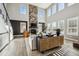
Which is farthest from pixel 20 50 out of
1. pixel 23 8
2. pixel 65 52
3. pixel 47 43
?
pixel 65 52

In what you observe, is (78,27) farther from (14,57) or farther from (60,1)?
(14,57)

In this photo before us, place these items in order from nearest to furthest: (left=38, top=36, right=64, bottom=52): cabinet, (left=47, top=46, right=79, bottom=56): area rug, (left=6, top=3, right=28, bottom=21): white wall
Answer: (left=6, top=3, right=28, bottom=21): white wall, (left=47, top=46, right=79, bottom=56): area rug, (left=38, top=36, right=64, bottom=52): cabinet

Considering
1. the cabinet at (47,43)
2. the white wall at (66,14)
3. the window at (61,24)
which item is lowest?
the cabinet at (47,43)

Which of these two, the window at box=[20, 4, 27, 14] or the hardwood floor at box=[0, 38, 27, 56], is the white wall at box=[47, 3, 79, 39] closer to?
the window at box=[20, 4, 27, 14]

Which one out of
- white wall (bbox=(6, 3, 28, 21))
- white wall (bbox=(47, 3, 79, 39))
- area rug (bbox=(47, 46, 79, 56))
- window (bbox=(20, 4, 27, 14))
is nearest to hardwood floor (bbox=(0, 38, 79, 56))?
area rug (bbox=(47, 46, 79, 56))

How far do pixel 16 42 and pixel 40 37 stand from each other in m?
0.79

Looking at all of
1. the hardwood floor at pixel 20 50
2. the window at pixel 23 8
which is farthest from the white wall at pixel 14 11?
the hardwood floor at pixel 20 50

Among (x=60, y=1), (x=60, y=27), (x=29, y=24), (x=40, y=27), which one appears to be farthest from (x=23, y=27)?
(x=60, y=1)

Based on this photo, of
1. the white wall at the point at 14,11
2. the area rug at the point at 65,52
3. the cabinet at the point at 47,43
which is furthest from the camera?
the cabinet at the point at 47,43

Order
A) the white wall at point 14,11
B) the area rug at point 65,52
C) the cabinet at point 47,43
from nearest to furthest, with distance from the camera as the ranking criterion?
the white wall at point 14,11 → the area rug at point 65,52 → the cabinet at point 47,43

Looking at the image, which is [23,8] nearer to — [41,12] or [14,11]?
[14,11]

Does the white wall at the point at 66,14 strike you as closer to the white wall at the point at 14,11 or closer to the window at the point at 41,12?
the window at the point at 41,12

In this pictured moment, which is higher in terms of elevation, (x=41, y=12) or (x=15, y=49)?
(x=41, y=12)

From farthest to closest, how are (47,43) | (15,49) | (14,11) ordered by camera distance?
(47,43) < (15,49) < (14,11)
